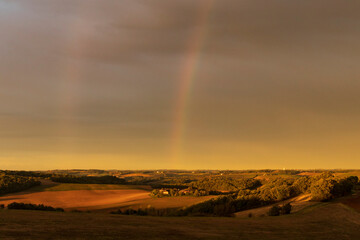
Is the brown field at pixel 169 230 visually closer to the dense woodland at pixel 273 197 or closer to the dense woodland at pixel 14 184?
the dense woodland at pixel 273 197

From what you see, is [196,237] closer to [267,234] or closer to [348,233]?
[267,234]

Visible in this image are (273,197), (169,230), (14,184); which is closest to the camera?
(169,230)

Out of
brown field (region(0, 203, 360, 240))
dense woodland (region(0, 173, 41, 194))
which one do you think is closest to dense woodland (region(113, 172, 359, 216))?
brown field (region(0, 203, 360, 240))

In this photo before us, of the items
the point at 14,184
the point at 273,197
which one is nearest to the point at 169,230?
the point at 273,197

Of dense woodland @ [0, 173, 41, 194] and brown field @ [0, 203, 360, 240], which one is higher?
brown field @ [0, 203, 360, 240]

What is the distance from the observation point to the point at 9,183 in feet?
342

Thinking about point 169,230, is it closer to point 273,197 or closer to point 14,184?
point 273,197

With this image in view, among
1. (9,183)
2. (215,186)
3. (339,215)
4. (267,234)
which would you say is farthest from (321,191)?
(215,186)

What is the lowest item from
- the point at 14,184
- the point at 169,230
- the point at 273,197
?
the point at 14,184

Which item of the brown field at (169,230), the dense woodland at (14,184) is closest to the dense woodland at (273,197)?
the brown field at (169,230)

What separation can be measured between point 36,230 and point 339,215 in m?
22.4

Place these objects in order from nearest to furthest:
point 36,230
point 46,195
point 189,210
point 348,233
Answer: point 36,230
point 348,233
point 189,210
point 46,195

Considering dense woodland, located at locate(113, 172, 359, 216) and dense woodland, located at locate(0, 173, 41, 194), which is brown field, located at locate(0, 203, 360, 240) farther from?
dense woodland, located at locate(0, 173, 41, 194)

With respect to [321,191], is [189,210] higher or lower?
lower
